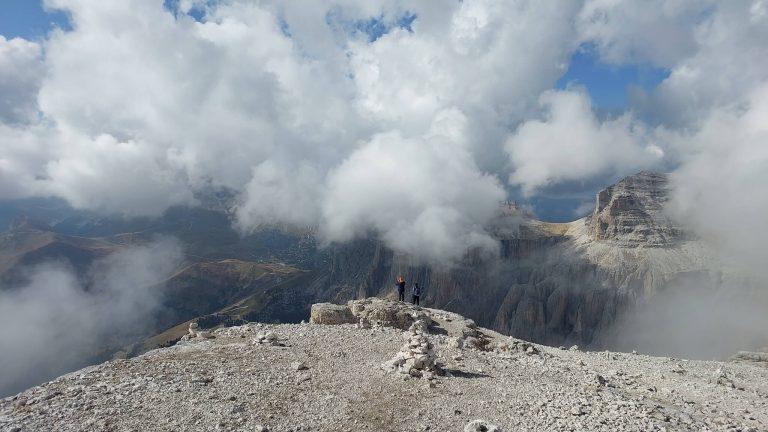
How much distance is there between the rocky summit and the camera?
19.1 meters

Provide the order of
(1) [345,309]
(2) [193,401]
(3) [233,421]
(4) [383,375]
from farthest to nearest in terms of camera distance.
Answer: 1. (1) [345,309]
2. (4) [383,375]
3. (2) [193,401]
4. (3) [233,421]

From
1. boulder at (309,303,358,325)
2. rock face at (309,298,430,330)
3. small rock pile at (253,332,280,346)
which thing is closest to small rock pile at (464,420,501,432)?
small rock pile at (253,332,280,346)

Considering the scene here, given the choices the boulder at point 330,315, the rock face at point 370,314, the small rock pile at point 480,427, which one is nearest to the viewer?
the small rock pile at point 480,427

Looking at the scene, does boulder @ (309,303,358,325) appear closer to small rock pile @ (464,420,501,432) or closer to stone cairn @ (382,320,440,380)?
stone cairn @ (382,320,440,380)

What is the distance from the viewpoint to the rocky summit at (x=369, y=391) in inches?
750

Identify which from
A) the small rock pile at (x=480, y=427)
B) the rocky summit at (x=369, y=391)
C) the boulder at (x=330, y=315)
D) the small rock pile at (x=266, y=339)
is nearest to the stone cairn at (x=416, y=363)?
the rocky summit at (x=369, y=391)

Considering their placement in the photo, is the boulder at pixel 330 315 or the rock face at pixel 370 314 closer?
the boulder at pixel 330 315

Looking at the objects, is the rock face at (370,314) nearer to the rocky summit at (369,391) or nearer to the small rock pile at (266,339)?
the rocky summit at (369,391)

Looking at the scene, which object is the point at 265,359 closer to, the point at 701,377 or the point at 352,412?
the point at 352,412

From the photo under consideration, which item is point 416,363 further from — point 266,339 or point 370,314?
point 370,314

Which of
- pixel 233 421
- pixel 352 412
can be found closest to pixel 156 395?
pixel 233 421

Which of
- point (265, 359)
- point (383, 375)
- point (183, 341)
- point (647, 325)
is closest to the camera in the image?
point (383, 375)

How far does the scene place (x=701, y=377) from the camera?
1247 inches

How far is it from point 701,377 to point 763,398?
388 centimetres
